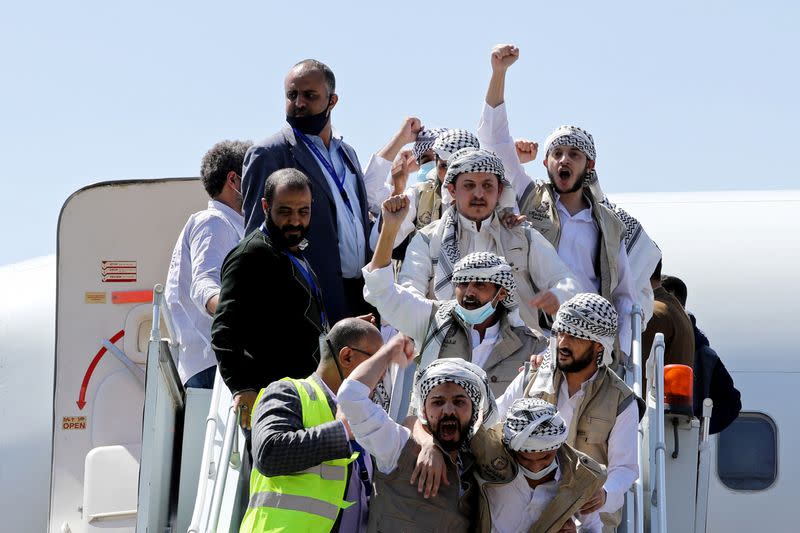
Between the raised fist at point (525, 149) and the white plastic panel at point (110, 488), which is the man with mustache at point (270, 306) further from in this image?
the white plastic panel at point (110, 488)

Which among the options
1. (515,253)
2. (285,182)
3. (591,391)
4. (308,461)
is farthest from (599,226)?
(308,461)

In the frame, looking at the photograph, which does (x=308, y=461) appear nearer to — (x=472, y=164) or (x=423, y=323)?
(x=423, y=323)

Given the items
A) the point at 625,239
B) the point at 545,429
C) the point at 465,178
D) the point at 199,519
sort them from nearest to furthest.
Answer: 1. the point at 545,429
2. the point at 199,519
3. the point at 465,178
4. the point at 625,239

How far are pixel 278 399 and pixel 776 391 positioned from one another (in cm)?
601

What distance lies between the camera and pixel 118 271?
9.94 metres

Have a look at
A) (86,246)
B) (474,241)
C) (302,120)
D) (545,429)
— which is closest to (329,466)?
(545,429)

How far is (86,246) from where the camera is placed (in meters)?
9.89

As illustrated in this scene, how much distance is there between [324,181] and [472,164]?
0.93 m

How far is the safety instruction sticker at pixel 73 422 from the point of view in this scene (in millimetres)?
9695

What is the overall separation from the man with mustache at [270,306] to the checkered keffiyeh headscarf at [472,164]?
1.09 m

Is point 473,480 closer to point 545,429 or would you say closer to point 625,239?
point 545,429

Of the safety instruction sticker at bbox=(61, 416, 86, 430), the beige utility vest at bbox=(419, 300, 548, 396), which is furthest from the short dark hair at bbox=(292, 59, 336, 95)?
the safety instruction sticker at bbox=(61, 416, 86, 430)

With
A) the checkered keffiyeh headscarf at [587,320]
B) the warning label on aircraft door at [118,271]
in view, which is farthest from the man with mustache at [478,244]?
the warning label on aircraft door at [118,271]

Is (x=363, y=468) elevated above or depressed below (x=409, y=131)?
below
